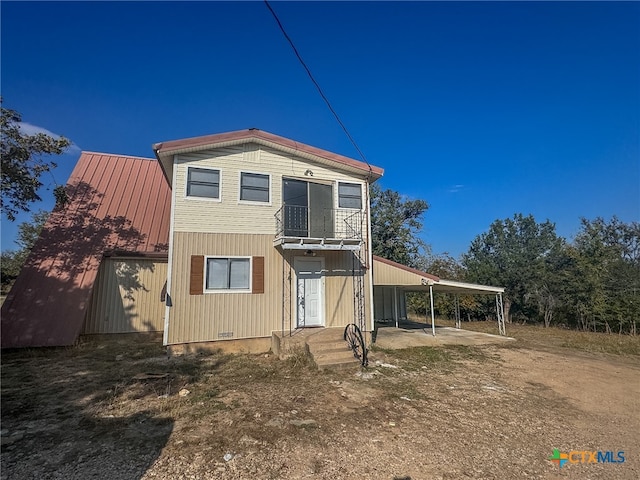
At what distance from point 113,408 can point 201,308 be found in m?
4.04

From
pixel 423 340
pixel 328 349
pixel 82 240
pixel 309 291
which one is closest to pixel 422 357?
pixel 423 340

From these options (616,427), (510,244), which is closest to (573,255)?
(510,244)

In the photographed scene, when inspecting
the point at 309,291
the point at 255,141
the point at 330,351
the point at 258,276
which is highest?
the point at 255,141

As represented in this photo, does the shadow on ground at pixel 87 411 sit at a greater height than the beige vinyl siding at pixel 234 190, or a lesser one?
lesser

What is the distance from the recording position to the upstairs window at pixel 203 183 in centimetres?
1014

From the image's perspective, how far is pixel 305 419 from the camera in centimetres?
540

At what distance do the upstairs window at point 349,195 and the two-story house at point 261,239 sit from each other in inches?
1.5

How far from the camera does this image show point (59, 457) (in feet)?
13.6

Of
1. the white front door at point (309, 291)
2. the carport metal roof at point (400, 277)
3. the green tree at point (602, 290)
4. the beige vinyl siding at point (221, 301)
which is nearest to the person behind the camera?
the beige vinyl siding at point (221, 301)

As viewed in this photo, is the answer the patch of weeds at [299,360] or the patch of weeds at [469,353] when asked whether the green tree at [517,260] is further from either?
the patch of weeds at [299,360]

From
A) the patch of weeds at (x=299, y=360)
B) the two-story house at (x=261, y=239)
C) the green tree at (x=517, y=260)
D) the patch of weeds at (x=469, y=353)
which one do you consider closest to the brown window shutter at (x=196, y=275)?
the two-story house at (x=261, y=239)

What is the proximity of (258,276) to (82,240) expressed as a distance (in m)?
7.34

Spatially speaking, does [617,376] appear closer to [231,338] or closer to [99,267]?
[231,338]

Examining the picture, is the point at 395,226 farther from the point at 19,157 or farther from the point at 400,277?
the point at 19,157
